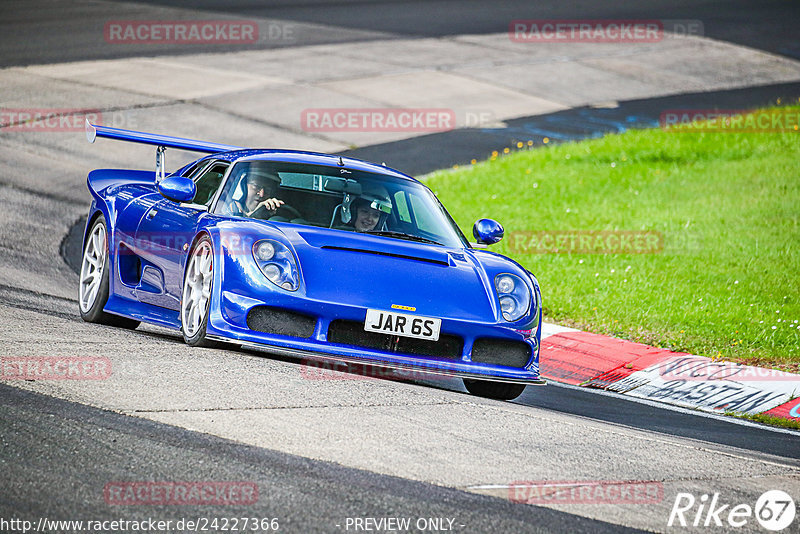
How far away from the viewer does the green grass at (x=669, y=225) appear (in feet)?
33.4

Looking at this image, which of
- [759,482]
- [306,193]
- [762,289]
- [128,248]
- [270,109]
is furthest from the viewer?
[270,109]

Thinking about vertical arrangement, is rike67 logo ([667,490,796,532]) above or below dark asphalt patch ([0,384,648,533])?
below

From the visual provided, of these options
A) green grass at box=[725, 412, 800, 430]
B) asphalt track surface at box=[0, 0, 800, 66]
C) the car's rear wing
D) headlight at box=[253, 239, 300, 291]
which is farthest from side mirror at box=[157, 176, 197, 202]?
asphalt track surface at box=[0, 0, 800, 66]

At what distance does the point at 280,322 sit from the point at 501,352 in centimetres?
137

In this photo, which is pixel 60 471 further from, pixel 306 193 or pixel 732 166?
pixel 732 166

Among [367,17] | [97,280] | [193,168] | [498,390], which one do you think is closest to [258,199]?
[193,168]

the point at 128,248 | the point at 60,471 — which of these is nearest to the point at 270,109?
the point at 128,248

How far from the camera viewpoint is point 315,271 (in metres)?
6.53

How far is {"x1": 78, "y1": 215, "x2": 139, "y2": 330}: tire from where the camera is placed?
8266 millimetres

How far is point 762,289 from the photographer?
37.3ft

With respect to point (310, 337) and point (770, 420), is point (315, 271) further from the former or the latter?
point (770, 420)

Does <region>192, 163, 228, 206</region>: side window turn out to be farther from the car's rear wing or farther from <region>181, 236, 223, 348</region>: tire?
<region>181, 236, 223, 348</region>: tire

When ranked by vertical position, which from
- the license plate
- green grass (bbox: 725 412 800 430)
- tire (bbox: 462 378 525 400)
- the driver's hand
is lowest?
green grass (bbox: 725 412 800 430)

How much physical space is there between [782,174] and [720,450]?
1128 centimetres
